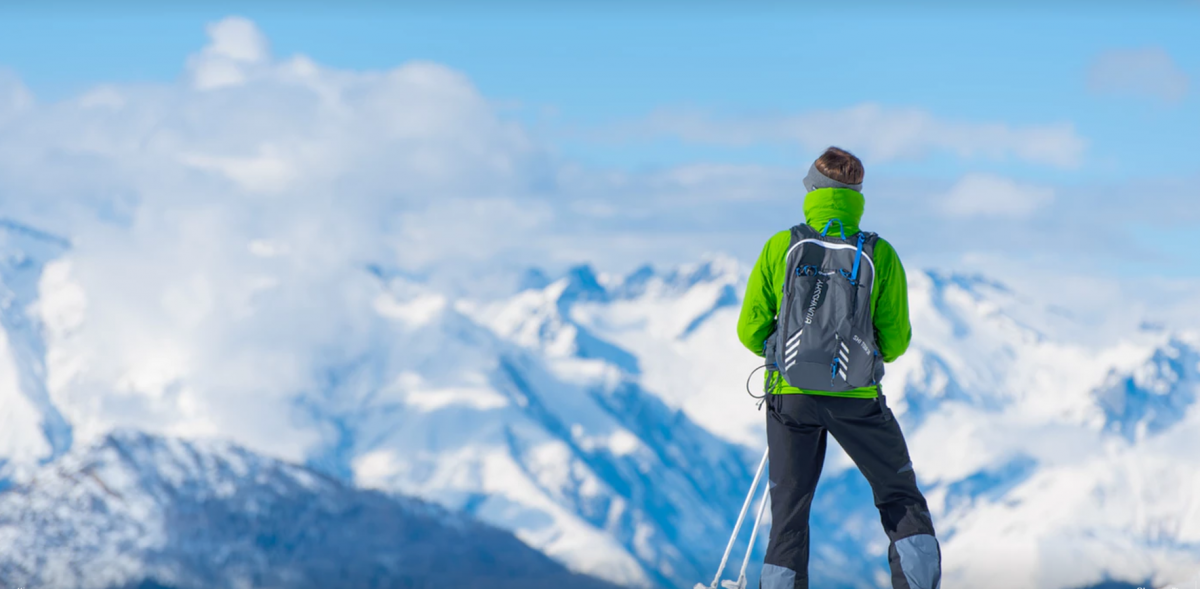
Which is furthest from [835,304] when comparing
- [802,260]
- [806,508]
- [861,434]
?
[806,508]

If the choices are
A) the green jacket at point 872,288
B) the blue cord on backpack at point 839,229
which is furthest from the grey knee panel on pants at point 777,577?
the blue cord on backpack at point 839,229

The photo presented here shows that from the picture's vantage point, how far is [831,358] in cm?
1492

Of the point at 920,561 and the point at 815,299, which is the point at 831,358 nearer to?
the point at 815,299

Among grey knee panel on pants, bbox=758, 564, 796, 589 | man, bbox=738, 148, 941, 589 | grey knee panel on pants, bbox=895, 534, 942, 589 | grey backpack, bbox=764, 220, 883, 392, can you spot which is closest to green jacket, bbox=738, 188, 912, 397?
man, bbox=738, 148, 941, 589

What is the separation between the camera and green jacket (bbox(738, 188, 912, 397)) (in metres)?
15.2

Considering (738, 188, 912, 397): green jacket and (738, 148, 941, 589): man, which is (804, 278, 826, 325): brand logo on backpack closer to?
(738, 148, 941, 589): man

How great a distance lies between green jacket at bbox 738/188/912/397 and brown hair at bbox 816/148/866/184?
0.16 meters

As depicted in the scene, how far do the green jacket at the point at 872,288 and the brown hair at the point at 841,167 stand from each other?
16 centimetres

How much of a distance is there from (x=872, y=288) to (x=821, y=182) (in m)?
1.38

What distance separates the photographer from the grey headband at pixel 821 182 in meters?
15.6

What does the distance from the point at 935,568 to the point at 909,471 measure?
110 centimetres

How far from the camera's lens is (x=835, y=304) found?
1495cm

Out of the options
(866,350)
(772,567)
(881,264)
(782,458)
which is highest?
(881,264)

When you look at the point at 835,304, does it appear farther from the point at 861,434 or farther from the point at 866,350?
the point at 861,434
